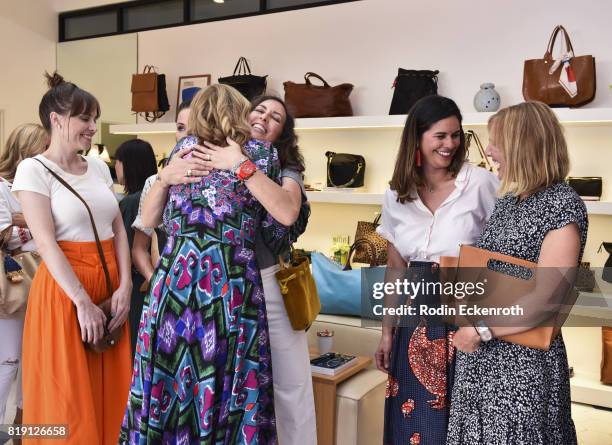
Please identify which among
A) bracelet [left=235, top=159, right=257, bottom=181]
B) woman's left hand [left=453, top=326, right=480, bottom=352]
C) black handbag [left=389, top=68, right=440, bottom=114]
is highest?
black handbag [left=389, top=68, right=440, bottom=114]

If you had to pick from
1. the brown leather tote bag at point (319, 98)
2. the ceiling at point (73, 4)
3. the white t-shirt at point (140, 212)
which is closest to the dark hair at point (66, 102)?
the white t-shirt at point (140, 212)

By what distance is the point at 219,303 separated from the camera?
175 centimetres

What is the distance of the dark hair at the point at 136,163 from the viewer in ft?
9.38

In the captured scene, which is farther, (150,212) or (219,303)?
(150,212)

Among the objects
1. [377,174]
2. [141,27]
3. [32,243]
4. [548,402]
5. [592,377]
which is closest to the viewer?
[548,402]

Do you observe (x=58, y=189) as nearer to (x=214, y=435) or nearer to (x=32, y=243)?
(x=32, y=243)

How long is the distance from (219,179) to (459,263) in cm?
74

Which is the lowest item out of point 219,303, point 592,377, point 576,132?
point 592,377

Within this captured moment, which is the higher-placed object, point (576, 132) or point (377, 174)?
point (576, 132)

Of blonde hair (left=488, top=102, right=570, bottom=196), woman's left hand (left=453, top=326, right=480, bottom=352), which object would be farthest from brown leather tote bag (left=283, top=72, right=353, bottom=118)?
woman's left hand (left=453, top=326, right=480, bottom=352)

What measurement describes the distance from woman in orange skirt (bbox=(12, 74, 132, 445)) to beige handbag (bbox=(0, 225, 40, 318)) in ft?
0.77

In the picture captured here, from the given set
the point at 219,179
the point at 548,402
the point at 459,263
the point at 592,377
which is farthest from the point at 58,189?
Answer: the point at 592,377

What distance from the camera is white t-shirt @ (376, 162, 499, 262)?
76.3 inches

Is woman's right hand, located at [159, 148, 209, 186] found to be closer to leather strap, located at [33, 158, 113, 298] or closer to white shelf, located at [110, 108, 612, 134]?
leather strap, located at [33, 158, 113, 298]
